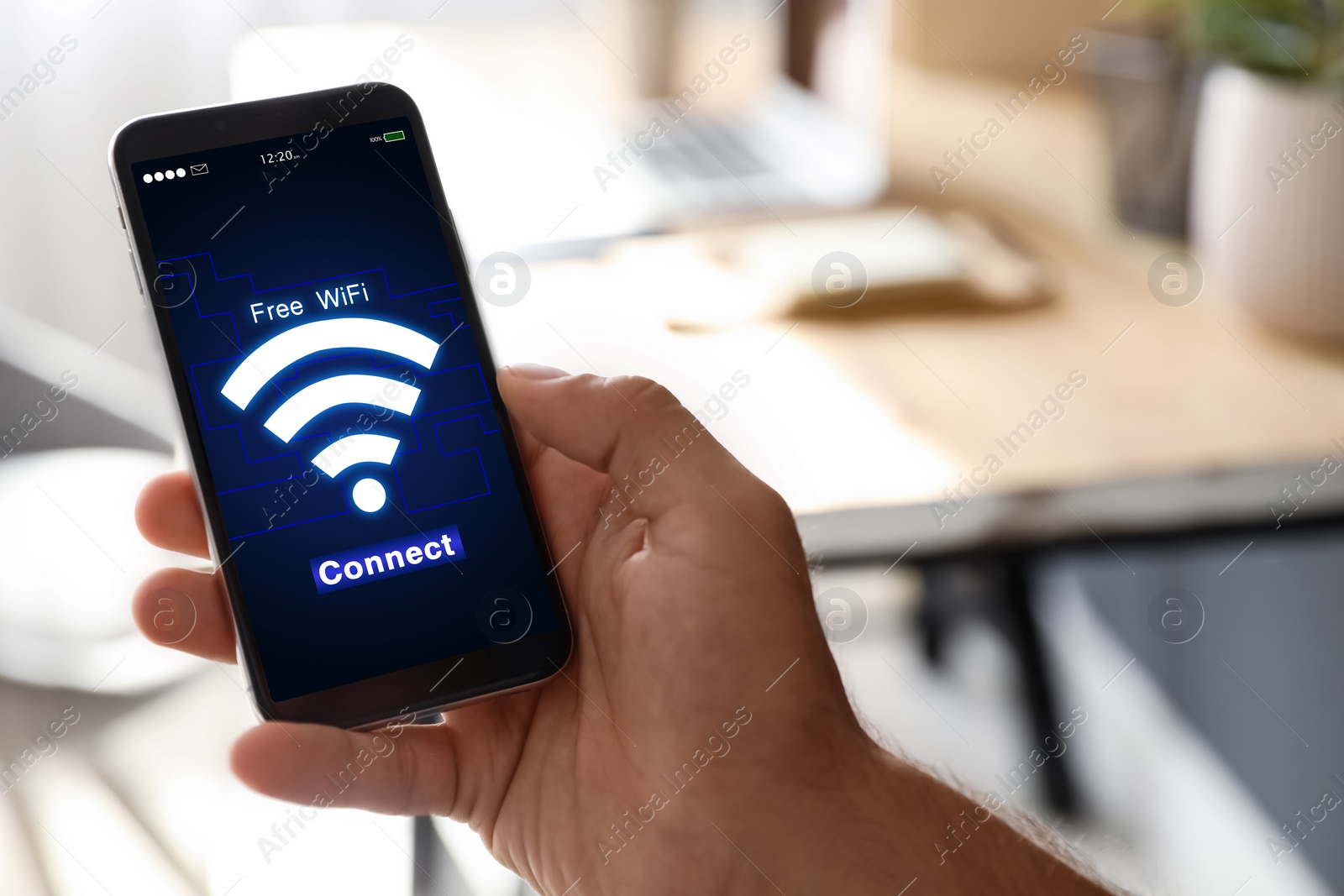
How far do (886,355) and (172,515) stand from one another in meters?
0.52

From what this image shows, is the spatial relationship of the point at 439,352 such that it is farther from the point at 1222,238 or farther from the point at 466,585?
the point at 1222,238

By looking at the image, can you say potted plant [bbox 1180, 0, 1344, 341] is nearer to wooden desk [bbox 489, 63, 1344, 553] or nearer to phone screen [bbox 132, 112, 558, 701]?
wooden desk [bbox 489, 63, 1344, 553]

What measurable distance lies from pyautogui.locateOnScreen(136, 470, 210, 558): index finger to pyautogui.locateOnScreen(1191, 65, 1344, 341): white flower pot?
813mm

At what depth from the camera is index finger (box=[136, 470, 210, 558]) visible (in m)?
0.51

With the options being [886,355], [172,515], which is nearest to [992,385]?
[886,355]

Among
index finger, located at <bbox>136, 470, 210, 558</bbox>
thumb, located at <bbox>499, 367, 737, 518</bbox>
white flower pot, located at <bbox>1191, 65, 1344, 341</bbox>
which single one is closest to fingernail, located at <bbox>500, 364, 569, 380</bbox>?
thumb, located at <bbox>499, 367, 737, 518</bbox>

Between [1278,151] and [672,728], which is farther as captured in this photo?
[1278,151]

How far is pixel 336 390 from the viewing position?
49cm

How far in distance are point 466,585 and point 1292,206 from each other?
2.44ft

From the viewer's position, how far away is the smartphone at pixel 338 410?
0.47 m

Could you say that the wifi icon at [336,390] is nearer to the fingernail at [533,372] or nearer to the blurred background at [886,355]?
the fingernail at [533,372]

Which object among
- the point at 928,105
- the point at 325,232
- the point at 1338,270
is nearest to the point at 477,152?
the point at 928,105

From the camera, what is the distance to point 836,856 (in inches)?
19.0

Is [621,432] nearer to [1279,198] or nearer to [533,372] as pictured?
[533,372]
